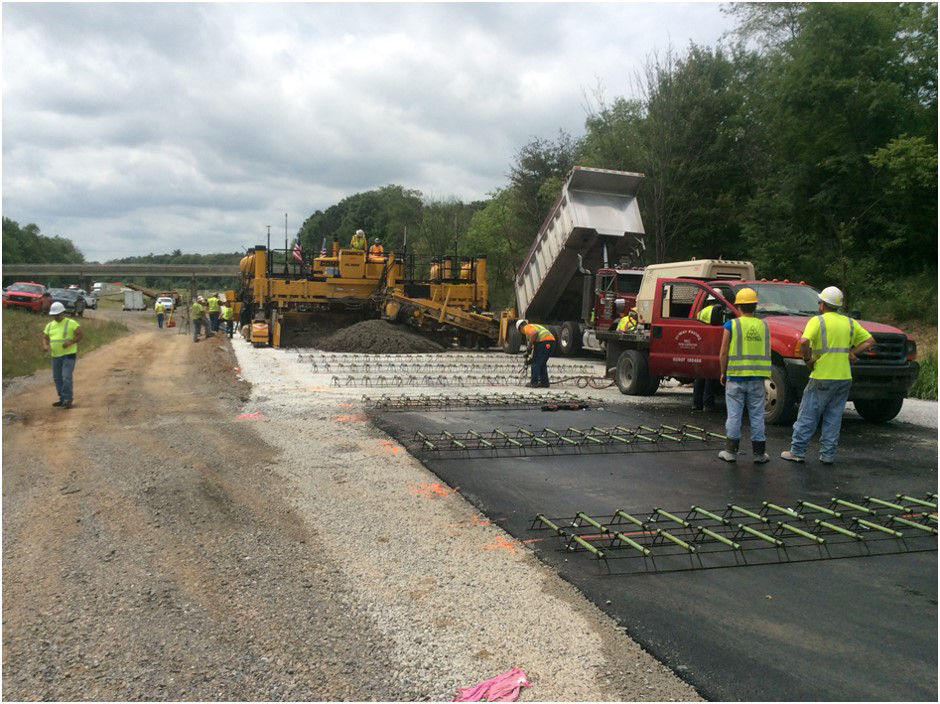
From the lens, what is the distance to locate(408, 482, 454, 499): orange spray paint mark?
646 cm

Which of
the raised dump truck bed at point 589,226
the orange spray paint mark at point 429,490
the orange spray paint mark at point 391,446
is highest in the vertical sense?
the raised dump truck bed at point 589,226

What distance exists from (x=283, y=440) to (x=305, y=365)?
8.99 meters

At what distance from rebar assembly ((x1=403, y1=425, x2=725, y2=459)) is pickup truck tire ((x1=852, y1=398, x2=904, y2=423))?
9.12ft

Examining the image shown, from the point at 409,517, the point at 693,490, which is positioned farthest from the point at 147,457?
the point at 693,490

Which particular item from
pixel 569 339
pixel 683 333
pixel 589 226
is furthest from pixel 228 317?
pixel 683 333

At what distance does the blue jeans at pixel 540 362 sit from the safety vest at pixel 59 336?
758 cm

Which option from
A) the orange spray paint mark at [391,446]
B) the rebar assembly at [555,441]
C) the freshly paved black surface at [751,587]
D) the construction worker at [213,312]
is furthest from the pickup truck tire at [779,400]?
the construction worker at [213,312]

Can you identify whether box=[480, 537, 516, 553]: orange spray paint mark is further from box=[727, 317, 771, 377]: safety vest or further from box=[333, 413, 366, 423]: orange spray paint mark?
box=[333, 413, 366, 423]: orange spray paint mark

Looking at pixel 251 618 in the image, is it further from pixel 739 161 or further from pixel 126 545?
pixel 739 161

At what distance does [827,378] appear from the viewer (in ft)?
25.7

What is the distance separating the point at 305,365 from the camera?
57.7 ft

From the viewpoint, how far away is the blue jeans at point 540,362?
14.1 m

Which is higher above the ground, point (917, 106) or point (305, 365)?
point (917, 106)

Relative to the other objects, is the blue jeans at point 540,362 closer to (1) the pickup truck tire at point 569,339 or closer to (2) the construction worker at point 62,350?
(1) the pickup truck tire at point 569,339
